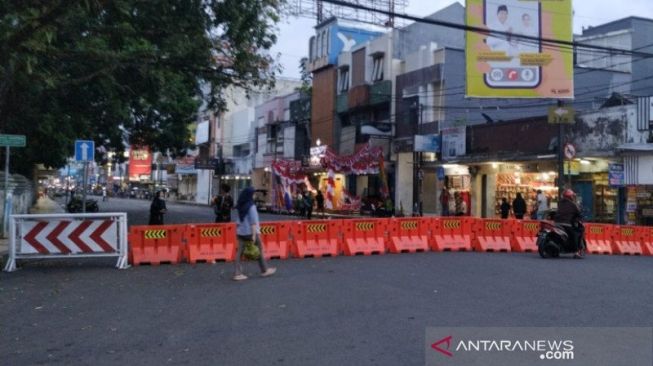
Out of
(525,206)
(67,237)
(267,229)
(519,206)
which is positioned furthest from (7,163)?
(525,206)

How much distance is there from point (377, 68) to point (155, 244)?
90.0 ft

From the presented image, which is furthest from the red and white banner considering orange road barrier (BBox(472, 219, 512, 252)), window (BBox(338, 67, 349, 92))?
window (BBox(338, 67, 349, 92))

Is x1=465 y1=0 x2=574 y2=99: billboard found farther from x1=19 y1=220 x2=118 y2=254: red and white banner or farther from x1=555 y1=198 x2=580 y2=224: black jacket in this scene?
x1=19 y1=220 x2=118 y2=254: red and white banner

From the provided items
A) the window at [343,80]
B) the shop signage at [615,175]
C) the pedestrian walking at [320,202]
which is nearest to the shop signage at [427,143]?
the pedestrian walking at [320,202]

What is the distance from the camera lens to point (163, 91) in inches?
728

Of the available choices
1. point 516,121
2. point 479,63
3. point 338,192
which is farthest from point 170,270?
point 338,192

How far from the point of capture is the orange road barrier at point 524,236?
56.4ft

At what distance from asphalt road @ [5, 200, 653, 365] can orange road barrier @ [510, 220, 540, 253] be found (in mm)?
4064

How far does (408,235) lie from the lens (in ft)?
52.7

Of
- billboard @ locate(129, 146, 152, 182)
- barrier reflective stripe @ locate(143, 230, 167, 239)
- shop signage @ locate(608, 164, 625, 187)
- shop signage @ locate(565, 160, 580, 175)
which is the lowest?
barrier reflective stripe @ locate(143, 230, 167, 239)

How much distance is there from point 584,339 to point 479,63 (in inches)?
689

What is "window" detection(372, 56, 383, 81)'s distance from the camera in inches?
1503

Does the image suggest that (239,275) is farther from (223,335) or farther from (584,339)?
(584,339)

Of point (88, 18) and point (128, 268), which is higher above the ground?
point (88, 18)
